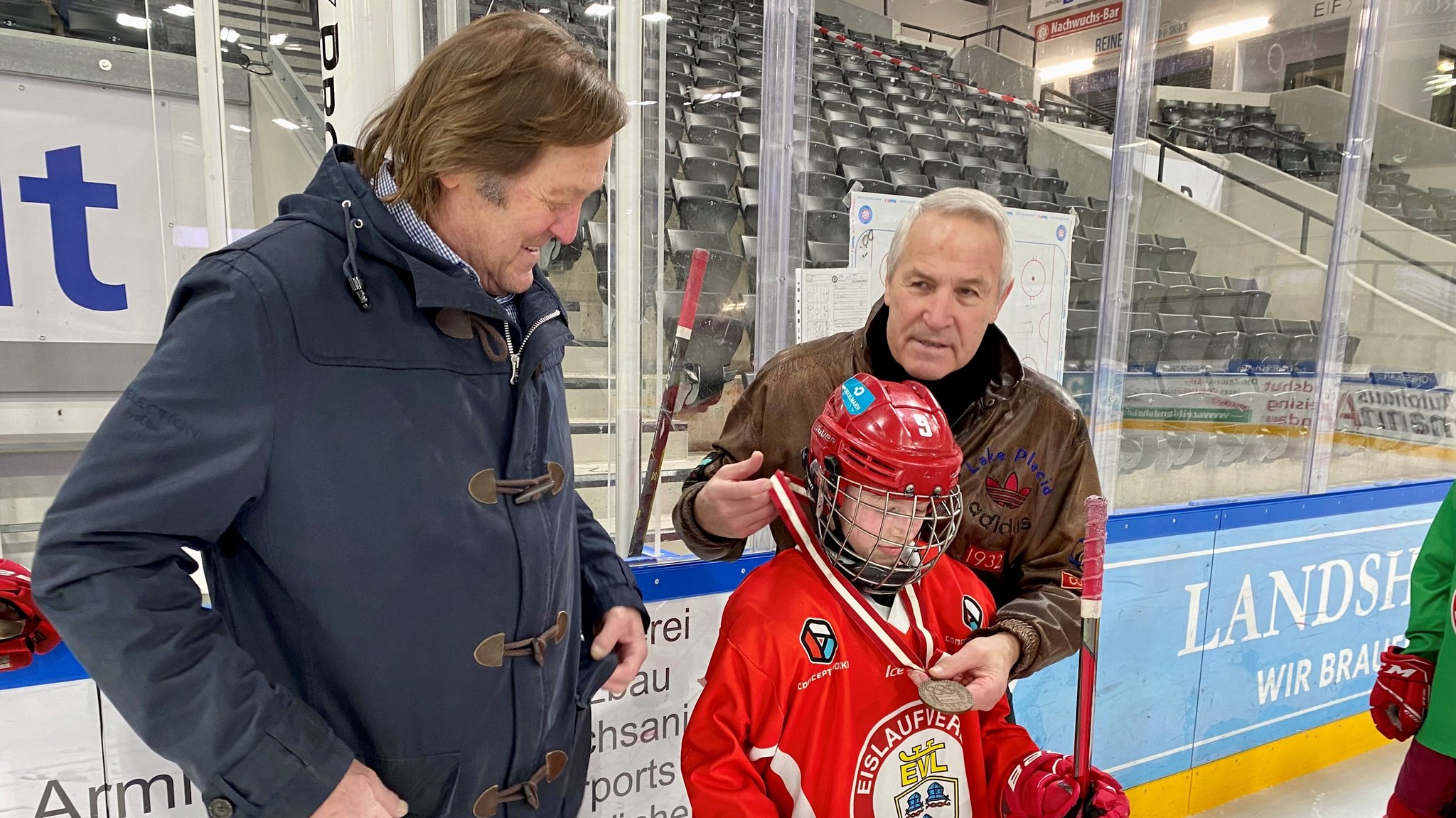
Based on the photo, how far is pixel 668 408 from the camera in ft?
5.75

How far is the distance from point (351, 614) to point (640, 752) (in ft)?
3.68

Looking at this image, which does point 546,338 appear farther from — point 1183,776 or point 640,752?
point 1183,776

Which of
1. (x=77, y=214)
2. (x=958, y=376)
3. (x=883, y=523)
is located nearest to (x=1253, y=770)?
(x=958, y=376)

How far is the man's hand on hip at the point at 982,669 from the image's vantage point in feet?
3.92

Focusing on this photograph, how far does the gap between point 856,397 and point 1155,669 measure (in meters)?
2.09

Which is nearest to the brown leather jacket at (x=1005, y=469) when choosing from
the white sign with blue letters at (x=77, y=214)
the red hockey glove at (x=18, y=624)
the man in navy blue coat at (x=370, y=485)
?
the man in navy blue coat at (x=370, y=485)

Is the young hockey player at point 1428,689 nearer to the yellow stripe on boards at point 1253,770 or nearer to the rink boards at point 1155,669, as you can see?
the rink boards at point 1155,669

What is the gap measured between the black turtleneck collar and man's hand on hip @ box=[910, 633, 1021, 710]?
39 cm

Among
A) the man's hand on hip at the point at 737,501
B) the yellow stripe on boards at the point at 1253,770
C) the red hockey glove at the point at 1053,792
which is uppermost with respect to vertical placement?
the man's hand on hip at the point at 737,501

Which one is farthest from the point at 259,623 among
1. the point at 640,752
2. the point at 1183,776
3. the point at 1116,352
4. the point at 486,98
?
the point at 1183,776

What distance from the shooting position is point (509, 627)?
3.18 feet

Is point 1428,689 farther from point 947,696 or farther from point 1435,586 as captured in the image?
point 947,696

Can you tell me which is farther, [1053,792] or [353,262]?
[1053,792]

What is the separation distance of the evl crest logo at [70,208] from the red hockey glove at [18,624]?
5.30ft
